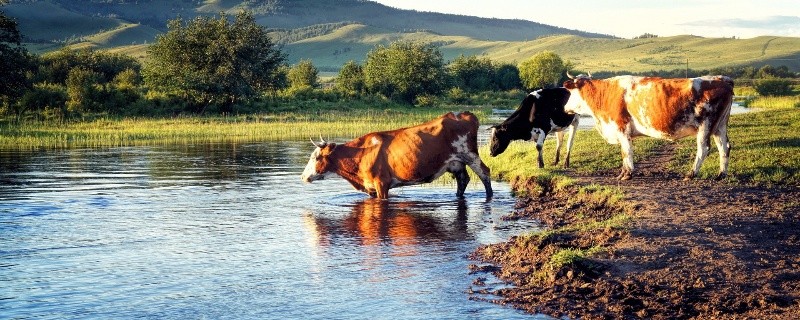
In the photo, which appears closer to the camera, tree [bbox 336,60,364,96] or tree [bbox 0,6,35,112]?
tree [bbox 0,6,35,112]

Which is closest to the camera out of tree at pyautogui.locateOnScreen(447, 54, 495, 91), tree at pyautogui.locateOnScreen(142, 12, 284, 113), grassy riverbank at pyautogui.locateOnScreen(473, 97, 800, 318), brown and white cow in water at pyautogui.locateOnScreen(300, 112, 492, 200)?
grassy riverbank at pyautogui.locateOnScreen(473, 97, 800, 318)

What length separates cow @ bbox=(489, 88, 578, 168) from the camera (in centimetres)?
1908

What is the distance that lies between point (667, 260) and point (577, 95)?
8.14 m

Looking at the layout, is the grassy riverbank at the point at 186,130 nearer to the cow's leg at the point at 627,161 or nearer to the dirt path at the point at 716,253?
the cow's leg at the point at 627,161

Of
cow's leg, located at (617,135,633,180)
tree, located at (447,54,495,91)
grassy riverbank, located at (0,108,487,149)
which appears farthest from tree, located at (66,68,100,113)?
tree, located at (447,54,495,91)

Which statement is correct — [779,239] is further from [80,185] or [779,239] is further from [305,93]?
[305,93]

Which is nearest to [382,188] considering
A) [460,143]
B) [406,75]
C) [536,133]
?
[460,143]

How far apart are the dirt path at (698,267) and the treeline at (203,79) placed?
134 ft

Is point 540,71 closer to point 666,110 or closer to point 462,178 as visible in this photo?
point 462,178

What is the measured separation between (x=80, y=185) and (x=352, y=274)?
11.2m

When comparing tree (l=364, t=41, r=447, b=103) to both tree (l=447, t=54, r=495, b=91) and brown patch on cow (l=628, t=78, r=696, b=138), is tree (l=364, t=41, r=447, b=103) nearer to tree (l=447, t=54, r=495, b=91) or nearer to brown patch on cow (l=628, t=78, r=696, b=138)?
tree (l=447, t=54, r=495, b=91)

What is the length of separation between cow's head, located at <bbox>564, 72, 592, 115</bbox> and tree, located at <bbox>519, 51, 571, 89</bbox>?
7739 cm

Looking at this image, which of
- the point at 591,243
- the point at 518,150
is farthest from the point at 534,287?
the point at 518,150

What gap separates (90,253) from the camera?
12297 millimetres
